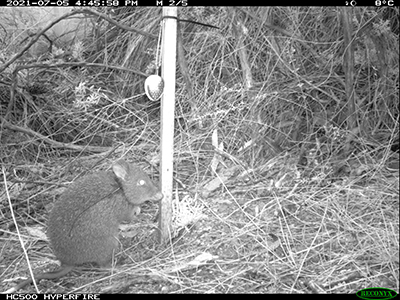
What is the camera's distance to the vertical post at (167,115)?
284cm

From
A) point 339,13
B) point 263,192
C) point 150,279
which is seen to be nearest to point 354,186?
point 263,192

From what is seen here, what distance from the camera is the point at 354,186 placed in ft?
10.2

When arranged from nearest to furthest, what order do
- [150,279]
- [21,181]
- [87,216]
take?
[150,279] < [87,216] < [21,181]

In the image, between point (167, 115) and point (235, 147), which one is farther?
point (235, 147)

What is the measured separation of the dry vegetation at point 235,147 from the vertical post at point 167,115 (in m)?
0.20

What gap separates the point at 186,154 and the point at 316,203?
1.17 meters

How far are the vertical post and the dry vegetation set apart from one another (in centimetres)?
20

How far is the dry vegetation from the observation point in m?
2.80

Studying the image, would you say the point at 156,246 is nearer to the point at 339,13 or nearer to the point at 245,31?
the point at 245,31

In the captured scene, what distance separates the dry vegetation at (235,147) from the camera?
9.18ft

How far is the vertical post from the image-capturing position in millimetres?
2844

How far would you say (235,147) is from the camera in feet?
12.1

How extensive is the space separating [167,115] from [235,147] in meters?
0.93

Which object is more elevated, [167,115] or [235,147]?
[167,115]
